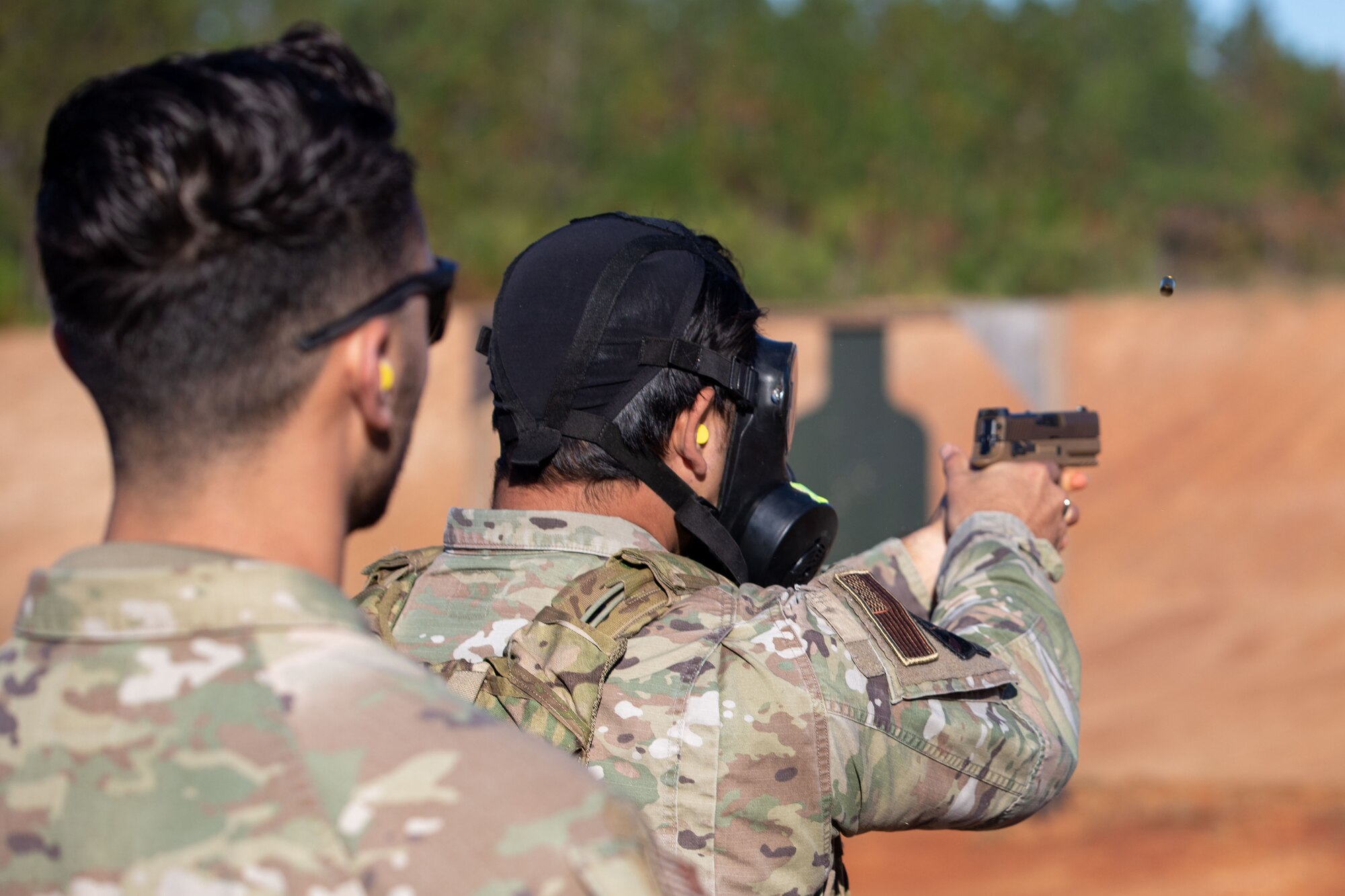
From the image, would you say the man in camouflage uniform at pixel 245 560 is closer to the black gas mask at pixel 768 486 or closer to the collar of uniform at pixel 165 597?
the collar of uniform at pixel 165 597

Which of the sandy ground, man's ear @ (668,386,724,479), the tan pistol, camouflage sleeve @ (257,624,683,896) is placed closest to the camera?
camouflage sleeve @ (257,624,683,896)

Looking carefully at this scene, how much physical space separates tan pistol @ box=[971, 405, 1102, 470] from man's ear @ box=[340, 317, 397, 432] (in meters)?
1.41

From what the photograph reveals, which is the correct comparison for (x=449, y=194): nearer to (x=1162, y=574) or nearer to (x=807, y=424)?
(x=1162, y=574)

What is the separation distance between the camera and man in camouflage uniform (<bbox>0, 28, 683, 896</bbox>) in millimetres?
1068

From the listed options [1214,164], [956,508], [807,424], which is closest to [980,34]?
[1214,164]

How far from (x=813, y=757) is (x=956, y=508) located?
0.85 m

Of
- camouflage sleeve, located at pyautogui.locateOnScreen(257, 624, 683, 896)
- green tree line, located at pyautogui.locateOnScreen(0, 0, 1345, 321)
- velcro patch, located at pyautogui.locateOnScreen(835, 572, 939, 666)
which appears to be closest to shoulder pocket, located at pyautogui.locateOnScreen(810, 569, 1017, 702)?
velcro patch, located at pyautogui.locateOnScreen(835, 572, 939, 666)

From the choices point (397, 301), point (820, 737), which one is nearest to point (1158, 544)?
point (820, 737)

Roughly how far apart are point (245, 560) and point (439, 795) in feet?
0.93

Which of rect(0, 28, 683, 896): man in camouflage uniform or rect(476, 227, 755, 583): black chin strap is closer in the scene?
rect(0, 28, 683, 896): man in camouflage uniform

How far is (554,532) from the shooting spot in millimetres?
1947

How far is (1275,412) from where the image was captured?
15.8m

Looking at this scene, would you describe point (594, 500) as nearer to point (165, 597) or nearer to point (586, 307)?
point (586, 307)

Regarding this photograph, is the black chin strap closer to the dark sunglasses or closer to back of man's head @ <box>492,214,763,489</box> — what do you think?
back of man's head @ <box>492,214,763,489</box>
